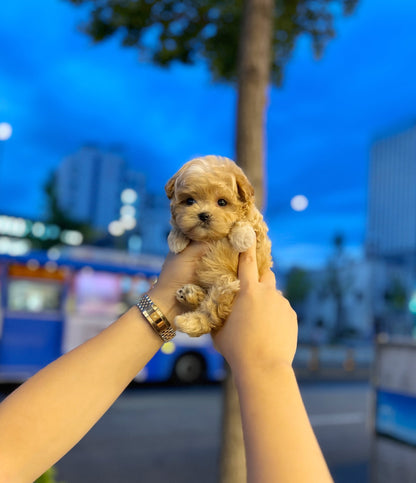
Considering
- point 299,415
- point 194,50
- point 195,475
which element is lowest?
point 195,475

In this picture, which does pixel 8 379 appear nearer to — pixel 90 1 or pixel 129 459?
pixel 129 459

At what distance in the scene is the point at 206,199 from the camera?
1.58 m

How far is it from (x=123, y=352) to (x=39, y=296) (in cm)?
1071

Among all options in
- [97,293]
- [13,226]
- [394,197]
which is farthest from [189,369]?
[394,197]

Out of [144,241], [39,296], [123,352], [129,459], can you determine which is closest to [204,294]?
[123,352]

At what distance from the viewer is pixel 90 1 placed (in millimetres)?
5793

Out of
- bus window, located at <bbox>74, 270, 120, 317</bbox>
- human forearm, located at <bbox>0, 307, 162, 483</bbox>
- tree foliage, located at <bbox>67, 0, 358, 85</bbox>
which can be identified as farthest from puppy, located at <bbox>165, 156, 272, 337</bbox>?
bus window, located at <bbox>74, 270, 120, 317</bbox>

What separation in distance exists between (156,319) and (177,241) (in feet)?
1.00

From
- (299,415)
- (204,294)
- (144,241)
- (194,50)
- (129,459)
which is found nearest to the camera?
(299,415)

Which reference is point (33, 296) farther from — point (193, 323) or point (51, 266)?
point (193, 323)

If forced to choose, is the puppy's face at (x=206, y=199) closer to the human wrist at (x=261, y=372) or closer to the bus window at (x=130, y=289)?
the human wrist at (x=261, y=372)

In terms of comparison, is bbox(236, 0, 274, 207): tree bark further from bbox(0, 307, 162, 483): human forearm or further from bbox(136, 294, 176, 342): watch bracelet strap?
bbox(0, 307, 162, 483): human forearm

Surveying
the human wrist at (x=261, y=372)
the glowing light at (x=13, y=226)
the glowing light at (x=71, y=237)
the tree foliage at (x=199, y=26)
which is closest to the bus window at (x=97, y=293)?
the tree foliage at (x=199, y=26)

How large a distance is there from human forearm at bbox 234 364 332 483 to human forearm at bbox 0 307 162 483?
0.41 m
